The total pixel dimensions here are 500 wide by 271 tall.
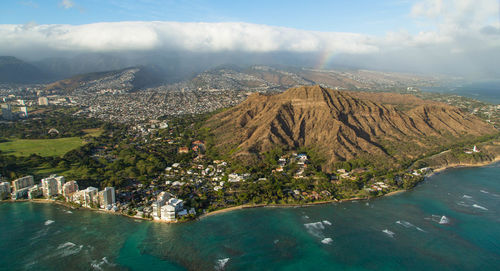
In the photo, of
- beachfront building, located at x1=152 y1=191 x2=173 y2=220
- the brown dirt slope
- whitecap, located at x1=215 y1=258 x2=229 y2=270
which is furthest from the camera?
the brown dirt slope

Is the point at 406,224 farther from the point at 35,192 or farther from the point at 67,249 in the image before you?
the point at 35,192

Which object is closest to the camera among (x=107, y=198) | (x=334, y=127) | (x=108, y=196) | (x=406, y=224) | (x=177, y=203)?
(x=406, y=224)

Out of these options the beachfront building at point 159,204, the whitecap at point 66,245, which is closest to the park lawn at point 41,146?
the beachfront building at point 159,204

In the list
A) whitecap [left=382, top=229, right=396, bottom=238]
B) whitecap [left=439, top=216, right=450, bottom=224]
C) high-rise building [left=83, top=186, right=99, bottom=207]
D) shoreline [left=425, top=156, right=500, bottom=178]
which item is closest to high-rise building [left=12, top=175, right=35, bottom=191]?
high-rise building [left=83, top=186, right=99, bottom=207]

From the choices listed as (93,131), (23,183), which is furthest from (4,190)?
(93,131)

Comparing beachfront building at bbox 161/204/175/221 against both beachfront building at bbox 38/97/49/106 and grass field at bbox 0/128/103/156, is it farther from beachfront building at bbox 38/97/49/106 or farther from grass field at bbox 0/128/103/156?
beachfront building at bbox 38/97/49/106

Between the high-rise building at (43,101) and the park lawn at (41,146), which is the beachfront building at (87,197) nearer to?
the park lawn at (41,146)
